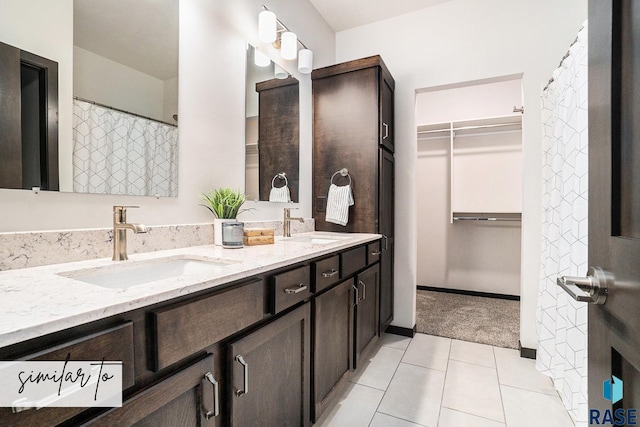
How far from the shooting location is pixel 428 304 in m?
3.38

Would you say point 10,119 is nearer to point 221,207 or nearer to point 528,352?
point 221,207

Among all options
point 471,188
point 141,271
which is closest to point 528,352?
point 471,188

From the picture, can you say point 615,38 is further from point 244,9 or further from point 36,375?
point 244,9

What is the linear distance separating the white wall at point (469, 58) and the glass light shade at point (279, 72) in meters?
0.99

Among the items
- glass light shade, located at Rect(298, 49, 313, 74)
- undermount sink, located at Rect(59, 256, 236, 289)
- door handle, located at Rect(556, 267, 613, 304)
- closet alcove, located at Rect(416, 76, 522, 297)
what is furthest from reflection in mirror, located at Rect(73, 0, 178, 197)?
closet alcove, located at Rect(416, 76, 522, 297)

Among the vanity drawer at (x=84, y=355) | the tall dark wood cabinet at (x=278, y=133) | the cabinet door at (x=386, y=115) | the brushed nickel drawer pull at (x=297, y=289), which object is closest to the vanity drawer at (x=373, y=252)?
the tall dark wood cabinet at (x=278, y=133)

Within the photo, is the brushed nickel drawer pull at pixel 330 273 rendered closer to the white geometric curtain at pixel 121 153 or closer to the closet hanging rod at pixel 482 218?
the white geometric curtain at pixel 121 153

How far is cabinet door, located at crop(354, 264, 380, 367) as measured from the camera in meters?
1.80

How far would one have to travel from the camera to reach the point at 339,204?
2.28 m

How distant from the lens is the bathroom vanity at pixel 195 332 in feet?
1.74

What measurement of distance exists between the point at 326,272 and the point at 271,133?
1059 millimetres

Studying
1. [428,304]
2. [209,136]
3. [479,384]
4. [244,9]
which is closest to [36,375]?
[209,136]

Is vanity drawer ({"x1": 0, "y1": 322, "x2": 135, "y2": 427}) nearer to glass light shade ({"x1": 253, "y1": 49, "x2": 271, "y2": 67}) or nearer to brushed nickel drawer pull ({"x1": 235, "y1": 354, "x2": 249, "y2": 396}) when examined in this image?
brushed nickel drawer pull ({"x1": 235, "y1": 354, "x2": 249, "y2": 396})

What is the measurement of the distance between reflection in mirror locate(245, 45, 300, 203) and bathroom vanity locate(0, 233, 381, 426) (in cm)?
66
